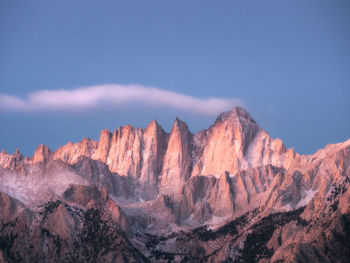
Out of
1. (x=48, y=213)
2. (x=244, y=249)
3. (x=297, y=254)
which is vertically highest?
(x=48, y=213)

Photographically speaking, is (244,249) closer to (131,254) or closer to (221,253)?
(221,253)

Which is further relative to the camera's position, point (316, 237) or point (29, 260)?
point (29, 260)

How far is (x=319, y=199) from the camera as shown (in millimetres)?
194000

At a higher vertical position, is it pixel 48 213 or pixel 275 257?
pixel 48 213

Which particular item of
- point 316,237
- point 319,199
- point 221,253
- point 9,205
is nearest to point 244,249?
point 221,253

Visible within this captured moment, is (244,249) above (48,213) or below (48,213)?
below

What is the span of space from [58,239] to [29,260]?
8.90 m

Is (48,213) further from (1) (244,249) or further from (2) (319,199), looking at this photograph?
(2) (319,199)

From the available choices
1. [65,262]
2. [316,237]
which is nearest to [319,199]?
[316,237]

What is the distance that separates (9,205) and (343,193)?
6599cm

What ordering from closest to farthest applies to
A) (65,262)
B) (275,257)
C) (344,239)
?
(344,239) → (275,257) → (65,262)

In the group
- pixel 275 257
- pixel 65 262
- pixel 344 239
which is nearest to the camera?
pixel 344 239

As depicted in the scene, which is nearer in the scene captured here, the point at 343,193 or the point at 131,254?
the point at 343,193

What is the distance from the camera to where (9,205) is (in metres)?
194
